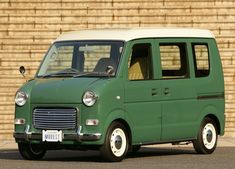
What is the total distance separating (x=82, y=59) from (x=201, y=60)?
219cm

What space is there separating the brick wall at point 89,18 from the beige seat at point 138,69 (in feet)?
25.5

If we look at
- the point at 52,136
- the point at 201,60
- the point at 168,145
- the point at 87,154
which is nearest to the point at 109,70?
the point at 52,136

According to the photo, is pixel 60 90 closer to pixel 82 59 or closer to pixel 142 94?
pixel 82 59

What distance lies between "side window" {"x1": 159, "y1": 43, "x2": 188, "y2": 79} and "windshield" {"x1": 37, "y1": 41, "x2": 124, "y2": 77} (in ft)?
2.76

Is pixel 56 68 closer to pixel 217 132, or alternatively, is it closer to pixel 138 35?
pixel 138 35

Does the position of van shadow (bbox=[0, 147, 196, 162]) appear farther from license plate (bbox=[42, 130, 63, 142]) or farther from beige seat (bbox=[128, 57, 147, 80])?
beige seat (bbox=[128, 57, 147, 80])

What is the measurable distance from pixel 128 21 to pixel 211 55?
22.6ft

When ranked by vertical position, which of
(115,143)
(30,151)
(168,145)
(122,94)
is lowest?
(168,145)

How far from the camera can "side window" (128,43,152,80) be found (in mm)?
15258

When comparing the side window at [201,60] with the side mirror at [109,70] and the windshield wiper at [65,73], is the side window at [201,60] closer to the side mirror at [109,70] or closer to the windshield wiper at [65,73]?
the side mirror at [109,70]

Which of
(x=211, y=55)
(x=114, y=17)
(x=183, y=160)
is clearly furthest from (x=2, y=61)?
(x=183, y=160)

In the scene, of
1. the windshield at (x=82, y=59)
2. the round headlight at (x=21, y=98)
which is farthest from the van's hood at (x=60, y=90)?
the windshield at (x=82, y=59)

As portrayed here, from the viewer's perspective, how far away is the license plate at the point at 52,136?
47.7ft

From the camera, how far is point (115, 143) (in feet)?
48.2
